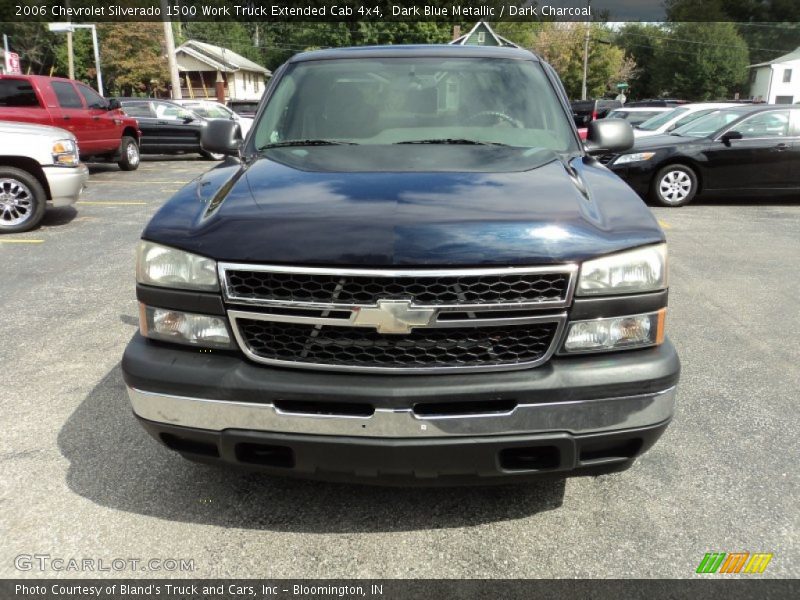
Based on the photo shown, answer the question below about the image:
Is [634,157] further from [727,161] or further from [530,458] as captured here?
[530,458]

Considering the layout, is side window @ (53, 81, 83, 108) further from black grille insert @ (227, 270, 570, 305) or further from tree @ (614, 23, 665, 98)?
tree @ (614, 23, 665, 98)

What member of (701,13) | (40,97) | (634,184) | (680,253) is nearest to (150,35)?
(40,97)

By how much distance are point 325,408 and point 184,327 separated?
583 millimetres

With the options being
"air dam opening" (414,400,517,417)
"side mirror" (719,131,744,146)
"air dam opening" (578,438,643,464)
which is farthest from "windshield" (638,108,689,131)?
"air dam opening" (414,400,517,417)

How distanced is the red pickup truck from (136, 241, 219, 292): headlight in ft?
35.2

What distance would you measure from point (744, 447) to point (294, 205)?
2.37 metres

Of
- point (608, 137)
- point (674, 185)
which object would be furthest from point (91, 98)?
point (608, 137)

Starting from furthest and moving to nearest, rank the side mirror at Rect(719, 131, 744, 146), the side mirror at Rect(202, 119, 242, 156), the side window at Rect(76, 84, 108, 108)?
1. the side window at Rect(76, 84, 108, 108)
2. the side mirror at Rect(719, 131, 744, 146)
3. the side mirror at Rect(202, 119, 242, 156)

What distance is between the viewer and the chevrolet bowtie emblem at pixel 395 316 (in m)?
2.21

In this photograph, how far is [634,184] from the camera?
10.9m

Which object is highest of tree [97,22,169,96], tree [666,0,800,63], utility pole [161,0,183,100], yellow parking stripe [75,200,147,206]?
tree [666,0,800,63]

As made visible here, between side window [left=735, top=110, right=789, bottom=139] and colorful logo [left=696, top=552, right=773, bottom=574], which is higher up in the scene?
side window [left=735, top=110, right=789, bottom=139]

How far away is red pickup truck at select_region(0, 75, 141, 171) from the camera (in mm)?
11977

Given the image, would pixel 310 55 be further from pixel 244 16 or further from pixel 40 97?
pixel 244 16
